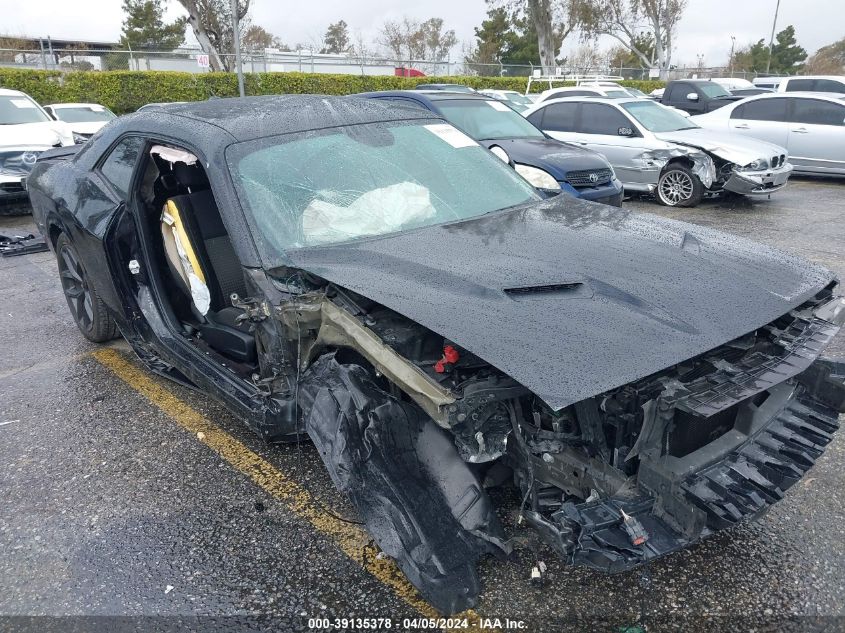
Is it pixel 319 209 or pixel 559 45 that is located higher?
pixel 559 45

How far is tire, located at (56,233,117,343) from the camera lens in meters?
4.34

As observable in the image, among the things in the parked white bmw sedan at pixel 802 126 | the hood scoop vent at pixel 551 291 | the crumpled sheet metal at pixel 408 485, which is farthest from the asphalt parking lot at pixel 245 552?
the parked white bmw sedan at pixel 802 126

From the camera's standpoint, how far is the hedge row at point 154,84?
17703mm

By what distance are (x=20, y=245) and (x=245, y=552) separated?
6.28 meters

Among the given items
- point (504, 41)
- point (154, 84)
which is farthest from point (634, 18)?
point (154, 84)

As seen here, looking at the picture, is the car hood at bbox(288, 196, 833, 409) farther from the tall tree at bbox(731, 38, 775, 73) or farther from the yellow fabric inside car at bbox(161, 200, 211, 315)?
the tall tree at bbox(731, 38, 775, 73)

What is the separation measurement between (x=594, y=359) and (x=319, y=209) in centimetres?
152

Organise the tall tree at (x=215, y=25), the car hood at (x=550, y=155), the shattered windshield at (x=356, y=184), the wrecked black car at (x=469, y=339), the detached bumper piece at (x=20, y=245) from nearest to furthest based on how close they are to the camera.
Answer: the wrecked black car at (x=469, y=339), the shattered windshield at (x=356, y=184), the detached bumper piece at (x=20, y=245), the car hood at (x=550, y=155), the tall tree at (x=215, y=25)

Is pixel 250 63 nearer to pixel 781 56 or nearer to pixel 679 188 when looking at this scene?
pixel 679 188

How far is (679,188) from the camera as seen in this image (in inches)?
367

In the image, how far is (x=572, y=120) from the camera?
33.0 feet

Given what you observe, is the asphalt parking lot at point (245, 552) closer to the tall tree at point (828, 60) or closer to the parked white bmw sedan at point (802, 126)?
the parked white bmw sedan at point (802, 126)

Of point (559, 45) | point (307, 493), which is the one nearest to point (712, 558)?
point (307, 493)

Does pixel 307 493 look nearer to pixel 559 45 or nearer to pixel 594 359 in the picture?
pixel 594 359
